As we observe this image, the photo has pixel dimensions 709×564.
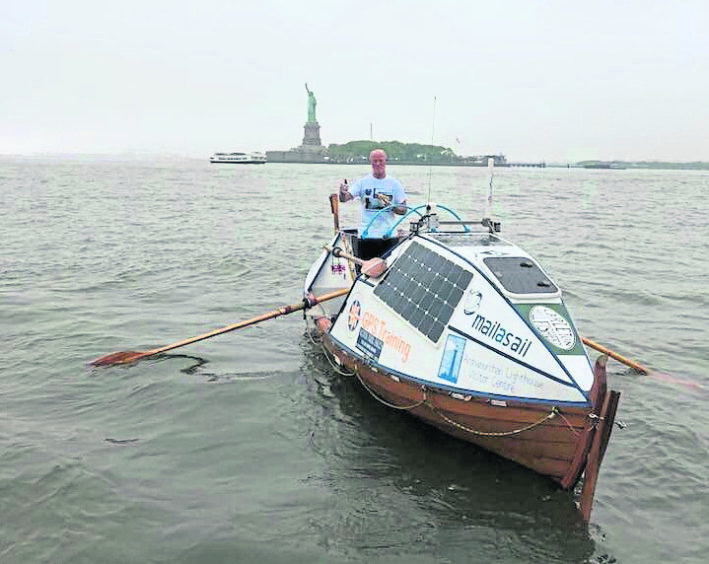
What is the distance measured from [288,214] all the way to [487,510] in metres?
33.5

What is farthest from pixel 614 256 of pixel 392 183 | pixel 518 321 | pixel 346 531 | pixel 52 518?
pixel 52 518

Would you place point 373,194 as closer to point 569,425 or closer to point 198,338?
point 198,338

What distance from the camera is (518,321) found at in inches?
291

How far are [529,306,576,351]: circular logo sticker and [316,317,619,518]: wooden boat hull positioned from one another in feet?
2.69

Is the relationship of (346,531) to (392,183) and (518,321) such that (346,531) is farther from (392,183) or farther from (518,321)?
(392,183)

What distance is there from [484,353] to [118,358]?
265 inches

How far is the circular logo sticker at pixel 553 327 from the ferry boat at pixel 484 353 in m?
0.02

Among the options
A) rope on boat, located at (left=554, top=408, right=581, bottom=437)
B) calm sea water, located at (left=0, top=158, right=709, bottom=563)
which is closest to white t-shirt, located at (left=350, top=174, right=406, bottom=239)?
calm sea water, located at (left=0, top=158, right=709, bottom=563)

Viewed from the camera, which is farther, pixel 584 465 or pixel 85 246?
pixel 85 246

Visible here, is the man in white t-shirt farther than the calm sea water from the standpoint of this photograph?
Yes

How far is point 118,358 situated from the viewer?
11.3 metres

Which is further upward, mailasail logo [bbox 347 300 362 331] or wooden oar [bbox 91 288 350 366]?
mailasail logo [bbox 347 300 362 331]

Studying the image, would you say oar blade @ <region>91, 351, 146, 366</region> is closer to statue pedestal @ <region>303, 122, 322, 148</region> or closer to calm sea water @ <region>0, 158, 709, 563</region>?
calm sea water @ <region>0, 158, 709, 563</region>

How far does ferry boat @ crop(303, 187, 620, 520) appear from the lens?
6762 millimetres
